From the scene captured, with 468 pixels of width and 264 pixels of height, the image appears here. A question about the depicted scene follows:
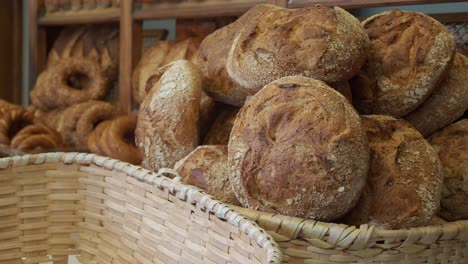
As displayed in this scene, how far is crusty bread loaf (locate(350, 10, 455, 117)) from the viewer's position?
4.26ft

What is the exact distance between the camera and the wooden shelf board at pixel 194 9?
7.08 feet

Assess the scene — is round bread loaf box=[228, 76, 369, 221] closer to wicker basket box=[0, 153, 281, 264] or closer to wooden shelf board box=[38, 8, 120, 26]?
wicker basket box=[0, 153, 281, 264]

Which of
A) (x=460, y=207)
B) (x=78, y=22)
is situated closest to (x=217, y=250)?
(x=460, y=207)

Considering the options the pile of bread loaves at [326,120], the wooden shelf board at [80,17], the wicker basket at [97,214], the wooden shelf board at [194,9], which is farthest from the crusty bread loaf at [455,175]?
the wooden shelf board at [80,17]

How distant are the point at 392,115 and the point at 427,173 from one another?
241 mm

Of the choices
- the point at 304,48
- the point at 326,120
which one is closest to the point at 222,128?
the point at 304,48

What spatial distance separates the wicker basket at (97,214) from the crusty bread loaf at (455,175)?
52 cm

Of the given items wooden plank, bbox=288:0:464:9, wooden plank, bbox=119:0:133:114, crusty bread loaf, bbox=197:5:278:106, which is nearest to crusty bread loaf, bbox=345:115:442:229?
crusty bread loaf, bbox=197:5:278:106

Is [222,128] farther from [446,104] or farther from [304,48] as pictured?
[446,104]

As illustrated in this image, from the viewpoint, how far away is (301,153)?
1062 mm

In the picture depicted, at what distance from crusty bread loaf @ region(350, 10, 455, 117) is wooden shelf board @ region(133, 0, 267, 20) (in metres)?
0.76

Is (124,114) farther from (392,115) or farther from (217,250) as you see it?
(217,250)

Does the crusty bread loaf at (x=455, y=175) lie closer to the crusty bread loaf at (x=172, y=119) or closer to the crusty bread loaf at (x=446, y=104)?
the crusty bread loaf at (x=446, y=104)

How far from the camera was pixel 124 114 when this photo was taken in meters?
2.62
